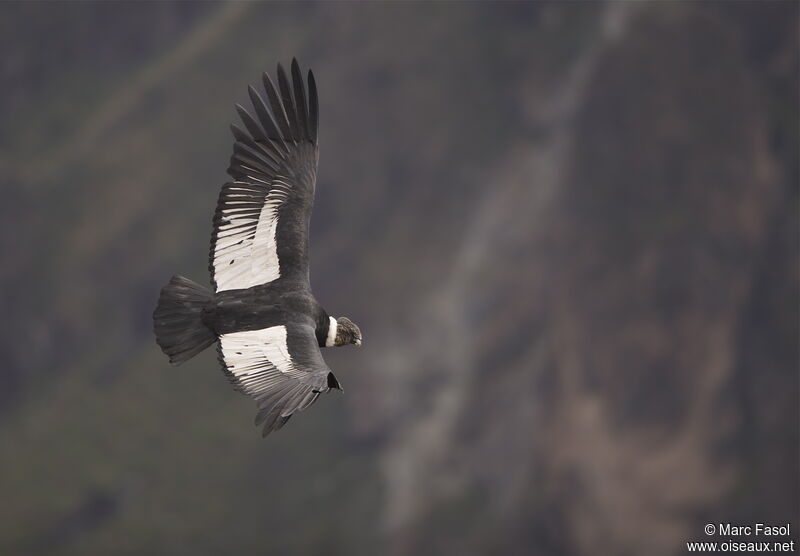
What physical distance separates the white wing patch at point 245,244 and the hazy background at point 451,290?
8311 centimetres

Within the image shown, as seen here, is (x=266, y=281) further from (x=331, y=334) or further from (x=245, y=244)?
(x=331, y=334)

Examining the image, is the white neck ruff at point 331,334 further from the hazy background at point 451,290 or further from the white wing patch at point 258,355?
the hazy background at point 451,290

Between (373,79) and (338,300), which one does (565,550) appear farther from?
(373,79)

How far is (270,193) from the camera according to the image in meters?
27.3

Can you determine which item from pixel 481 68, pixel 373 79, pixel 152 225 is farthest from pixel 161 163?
pixel 481 68

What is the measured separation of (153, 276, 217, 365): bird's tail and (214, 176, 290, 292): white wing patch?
0.67 metres

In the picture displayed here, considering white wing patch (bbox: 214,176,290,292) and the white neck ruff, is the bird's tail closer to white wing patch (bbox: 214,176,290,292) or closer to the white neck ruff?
white wing patch (bbox: 214,176,290,292)

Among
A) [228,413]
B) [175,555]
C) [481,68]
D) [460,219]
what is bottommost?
[175,555]

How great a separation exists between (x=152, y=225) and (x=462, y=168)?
28.1 m

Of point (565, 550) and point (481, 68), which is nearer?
point (565, 550)

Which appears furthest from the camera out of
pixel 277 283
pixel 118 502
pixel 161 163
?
pixel 161 163

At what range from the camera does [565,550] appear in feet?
368

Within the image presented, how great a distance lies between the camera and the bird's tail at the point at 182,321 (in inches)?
986

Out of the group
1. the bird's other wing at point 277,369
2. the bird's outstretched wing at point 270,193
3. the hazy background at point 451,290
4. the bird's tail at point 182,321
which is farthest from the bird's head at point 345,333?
the hazy background at point 451,290
